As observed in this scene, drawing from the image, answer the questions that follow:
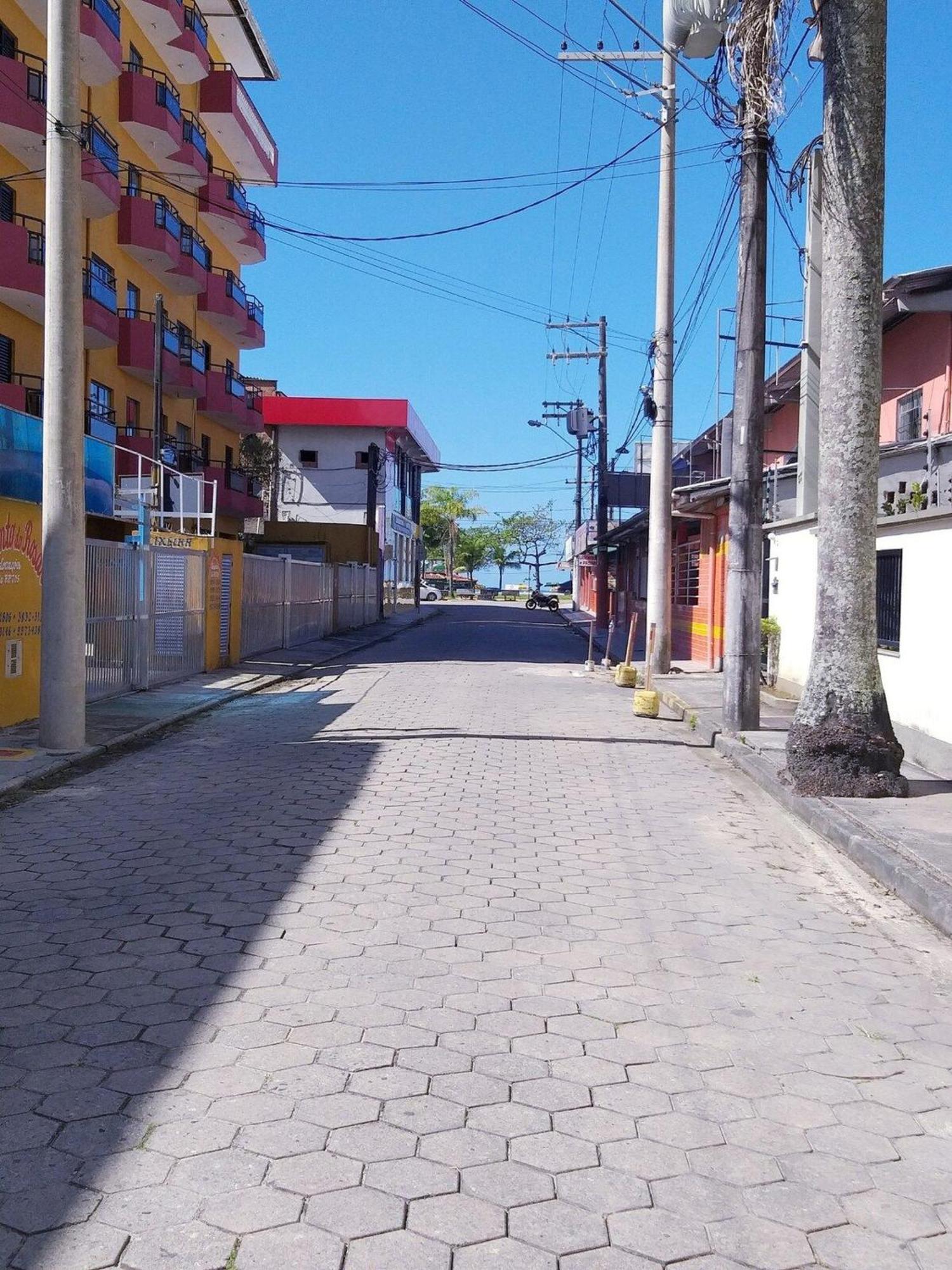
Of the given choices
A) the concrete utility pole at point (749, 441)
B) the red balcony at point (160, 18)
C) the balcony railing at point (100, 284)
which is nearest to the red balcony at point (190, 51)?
the red balcony at point (160, 18)

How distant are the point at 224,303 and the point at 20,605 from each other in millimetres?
24539

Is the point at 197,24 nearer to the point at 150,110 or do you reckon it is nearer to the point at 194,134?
the point at 194,134

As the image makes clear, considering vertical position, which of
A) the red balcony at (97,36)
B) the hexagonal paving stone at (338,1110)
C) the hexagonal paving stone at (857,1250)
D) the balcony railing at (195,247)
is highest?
the red balcony at (97,36)

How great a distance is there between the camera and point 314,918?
5.30 metres

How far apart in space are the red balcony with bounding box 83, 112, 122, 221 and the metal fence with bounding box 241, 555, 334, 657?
8718 millimetres

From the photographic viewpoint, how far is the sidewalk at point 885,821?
19.5 ft

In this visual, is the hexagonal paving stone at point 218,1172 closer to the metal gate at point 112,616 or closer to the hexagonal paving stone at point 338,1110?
the hexagonal paving stone at point 338,1110

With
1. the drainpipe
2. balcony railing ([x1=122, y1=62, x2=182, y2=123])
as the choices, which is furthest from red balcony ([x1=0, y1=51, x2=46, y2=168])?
the drainpipe

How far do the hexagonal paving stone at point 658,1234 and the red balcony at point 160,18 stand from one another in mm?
29702

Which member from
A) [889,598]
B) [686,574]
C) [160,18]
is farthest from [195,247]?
[889,598]

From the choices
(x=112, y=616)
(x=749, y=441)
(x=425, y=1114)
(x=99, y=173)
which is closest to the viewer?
(x=425, y=1114)

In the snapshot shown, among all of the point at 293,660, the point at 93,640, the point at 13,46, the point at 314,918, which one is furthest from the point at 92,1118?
the point at 13,46

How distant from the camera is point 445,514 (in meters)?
104

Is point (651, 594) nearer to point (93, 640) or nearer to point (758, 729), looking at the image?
point (758, 729)
